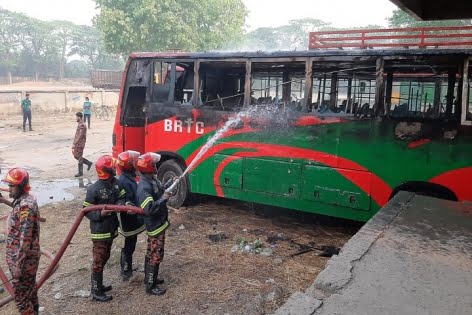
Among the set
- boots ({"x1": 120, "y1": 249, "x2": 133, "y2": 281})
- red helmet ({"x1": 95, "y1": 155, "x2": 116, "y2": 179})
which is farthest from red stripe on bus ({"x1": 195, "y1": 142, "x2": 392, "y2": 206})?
red helmet ({"x1": 95, "y1": 155, "x2": 116, "y2": 179})

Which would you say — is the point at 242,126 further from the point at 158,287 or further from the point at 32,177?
the point at 32,177

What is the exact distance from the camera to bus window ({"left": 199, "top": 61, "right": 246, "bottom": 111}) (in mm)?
6832

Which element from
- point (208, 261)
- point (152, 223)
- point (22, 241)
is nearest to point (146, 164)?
point (152, 223)

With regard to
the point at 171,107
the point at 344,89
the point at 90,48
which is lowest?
the point at 171,107

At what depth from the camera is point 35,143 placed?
15.4 meters

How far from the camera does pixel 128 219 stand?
4.73m

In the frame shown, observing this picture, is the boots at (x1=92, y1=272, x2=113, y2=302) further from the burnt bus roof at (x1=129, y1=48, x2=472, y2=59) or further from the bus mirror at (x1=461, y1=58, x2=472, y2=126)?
the bus mirror at (x1=461, y1=58, x2=472, y2=126)

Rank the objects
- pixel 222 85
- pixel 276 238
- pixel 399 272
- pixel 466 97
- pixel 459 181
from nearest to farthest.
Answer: pixel 399 272
pixel 466 97
pixel 459 181
pixel 276 238
pixel 222 85

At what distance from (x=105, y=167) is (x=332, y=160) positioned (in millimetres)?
2979

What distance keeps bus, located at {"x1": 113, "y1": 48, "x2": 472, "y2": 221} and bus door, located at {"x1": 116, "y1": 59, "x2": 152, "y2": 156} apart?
0.02 m

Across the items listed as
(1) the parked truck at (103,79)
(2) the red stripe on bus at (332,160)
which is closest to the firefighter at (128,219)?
(2) the red stripe on bus at (332,160)

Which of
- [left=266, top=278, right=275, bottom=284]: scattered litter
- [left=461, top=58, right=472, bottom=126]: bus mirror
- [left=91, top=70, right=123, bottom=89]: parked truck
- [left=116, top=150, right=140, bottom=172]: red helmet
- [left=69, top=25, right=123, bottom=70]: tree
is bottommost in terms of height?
[left=266, top=278, right=275, bottom=284]: scattered litter

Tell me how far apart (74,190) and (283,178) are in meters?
4.91

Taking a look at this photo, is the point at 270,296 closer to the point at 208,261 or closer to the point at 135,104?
the point at 208,261
